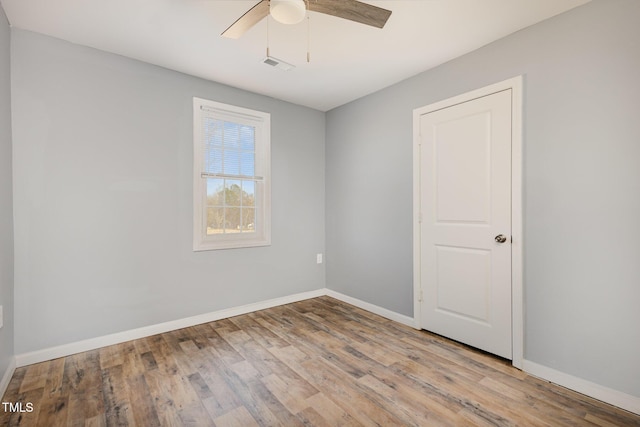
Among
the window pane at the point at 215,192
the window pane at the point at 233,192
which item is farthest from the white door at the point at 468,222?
the window pane at the point at 215,192

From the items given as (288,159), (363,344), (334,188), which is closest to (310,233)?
(334,188)

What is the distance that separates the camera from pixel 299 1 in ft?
4.59

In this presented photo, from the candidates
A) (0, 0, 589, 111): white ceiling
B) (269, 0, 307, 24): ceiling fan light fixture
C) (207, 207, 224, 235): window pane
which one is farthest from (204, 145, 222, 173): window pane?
(269, 0, 307, 24): ceiling fan light fixture

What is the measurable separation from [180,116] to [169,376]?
7.76 feet

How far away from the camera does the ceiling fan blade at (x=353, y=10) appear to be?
151 centimetres

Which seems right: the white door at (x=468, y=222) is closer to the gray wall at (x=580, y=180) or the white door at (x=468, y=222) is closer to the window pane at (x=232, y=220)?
the gray wall at (x=580, y=180)

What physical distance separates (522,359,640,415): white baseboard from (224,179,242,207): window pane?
10.1 ft

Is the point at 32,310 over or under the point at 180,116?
under

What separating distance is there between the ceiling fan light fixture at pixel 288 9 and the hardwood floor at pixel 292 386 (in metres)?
2.17

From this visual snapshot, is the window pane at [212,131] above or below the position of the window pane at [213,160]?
above

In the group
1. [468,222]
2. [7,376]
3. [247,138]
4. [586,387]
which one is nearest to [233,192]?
[247,138]

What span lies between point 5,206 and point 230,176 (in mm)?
1799

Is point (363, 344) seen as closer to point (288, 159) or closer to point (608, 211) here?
point (608, 211)

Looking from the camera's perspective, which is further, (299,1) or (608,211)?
(608,211)
